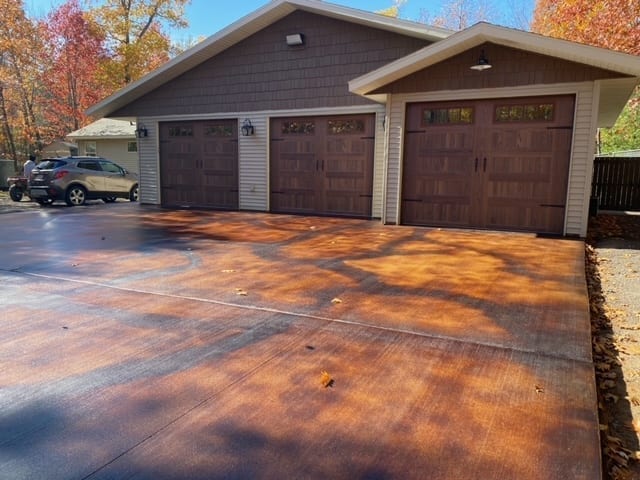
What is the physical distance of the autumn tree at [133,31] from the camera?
2167cm

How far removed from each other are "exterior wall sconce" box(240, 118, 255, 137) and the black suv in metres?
5.17

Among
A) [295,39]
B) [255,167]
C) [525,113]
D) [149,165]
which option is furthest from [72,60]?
[525,113]

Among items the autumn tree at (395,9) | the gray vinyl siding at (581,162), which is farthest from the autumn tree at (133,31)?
the gray vinyl siding at (581,162)

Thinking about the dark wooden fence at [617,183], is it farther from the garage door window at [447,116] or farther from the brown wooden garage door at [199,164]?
the brown wooden garage door at [199,164]

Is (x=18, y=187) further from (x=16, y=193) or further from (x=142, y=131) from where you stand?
(x=142, y=131)

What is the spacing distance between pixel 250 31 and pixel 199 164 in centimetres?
311

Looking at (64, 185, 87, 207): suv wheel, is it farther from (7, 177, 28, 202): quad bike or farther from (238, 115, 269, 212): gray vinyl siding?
(238, 115, 269, 212): gray vinyl siding

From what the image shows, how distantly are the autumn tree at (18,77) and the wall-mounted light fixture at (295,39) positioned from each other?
673 inches

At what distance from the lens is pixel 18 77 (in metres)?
21.2

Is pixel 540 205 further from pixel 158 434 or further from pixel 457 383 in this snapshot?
pixel 158 434

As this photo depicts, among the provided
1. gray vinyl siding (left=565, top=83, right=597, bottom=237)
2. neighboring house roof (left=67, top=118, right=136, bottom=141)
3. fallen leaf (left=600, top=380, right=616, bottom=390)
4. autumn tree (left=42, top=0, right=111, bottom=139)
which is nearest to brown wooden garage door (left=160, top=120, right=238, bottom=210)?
gray vinyl siding (left=565, top=83, right=597, bottom=237)

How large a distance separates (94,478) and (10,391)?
0.84 metres

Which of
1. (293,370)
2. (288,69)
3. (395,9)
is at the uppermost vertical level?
(395,9)

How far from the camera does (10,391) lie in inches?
79.0
